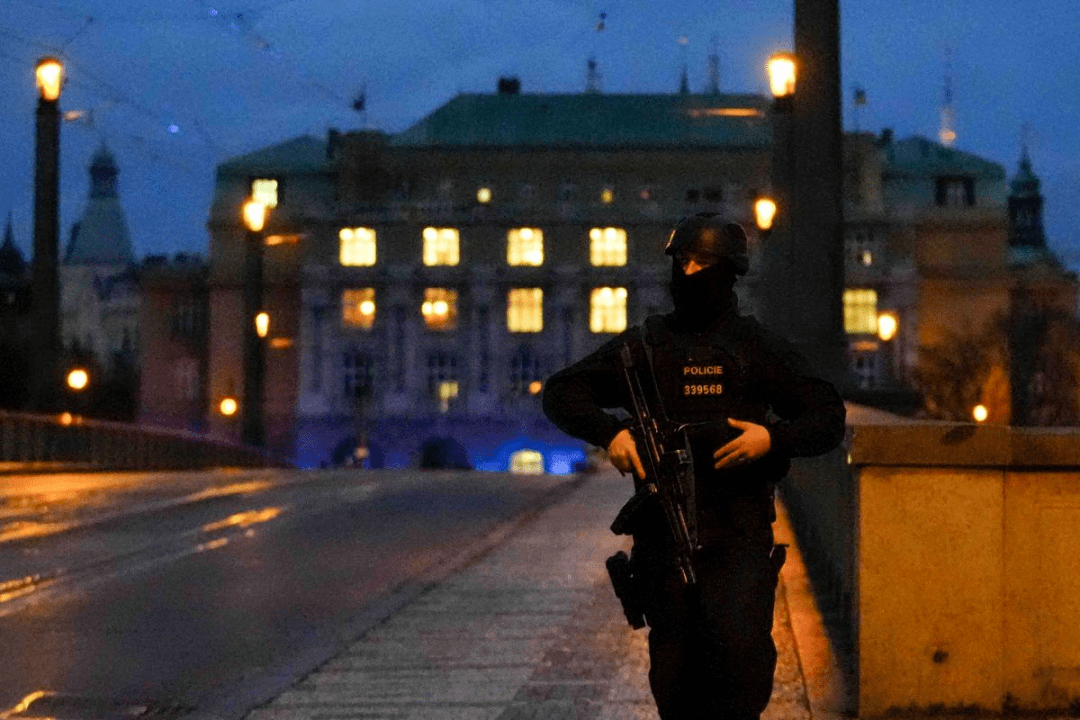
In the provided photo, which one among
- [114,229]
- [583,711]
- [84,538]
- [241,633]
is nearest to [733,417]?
[583,711]

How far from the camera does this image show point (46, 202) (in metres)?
32.5

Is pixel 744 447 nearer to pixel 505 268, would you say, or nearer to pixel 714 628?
pixel 714 628

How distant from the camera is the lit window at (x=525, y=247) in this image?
96312mm

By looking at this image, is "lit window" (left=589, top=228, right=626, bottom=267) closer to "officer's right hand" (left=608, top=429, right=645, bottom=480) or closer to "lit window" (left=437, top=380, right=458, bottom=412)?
"lit window" (left=437, top=380, right=458, bottom=412)

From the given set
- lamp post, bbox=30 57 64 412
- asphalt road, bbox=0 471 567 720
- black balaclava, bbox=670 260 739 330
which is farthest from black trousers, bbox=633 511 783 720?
lamp post, bbox=30 57 64 412

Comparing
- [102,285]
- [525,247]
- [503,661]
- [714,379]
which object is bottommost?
[503,661]

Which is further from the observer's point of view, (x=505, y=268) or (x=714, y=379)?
(x=505, y=268)

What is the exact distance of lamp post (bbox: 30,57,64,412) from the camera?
3234cm

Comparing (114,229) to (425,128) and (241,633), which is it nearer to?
(425,128)

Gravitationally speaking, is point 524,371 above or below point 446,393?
above

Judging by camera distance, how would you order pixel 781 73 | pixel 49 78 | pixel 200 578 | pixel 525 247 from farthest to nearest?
1. pixel 525 247
2. pixel 49 78
3. pixel 781 73
4. pixel 200 578

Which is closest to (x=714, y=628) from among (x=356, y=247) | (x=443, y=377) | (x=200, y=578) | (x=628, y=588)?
(x=628, y=588)

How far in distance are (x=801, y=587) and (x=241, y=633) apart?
3.33 metres

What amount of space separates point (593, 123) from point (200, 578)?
86.1 metres
